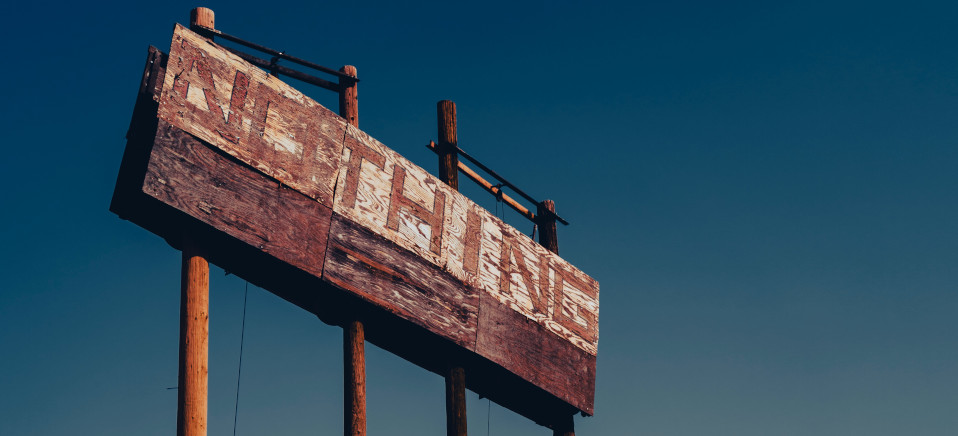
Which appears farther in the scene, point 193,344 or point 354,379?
point 354,379

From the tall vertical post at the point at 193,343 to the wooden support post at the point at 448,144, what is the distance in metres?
3.28

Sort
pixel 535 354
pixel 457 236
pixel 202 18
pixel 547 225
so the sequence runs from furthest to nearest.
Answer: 1. pixel 547 225
2. pixel 535 354
3. pixel 457 236
4. pixel 202 18

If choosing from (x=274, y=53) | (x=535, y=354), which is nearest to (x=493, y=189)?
(x=535, y=354)

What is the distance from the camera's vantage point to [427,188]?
10172mm

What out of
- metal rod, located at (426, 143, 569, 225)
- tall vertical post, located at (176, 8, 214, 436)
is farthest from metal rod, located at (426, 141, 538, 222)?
tall vertical post, located at (176, 8, 214, 436)

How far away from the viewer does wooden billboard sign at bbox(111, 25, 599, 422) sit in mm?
8055

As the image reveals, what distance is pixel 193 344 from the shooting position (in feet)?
25.2

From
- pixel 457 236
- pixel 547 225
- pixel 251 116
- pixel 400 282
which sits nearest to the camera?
pixel 251 116

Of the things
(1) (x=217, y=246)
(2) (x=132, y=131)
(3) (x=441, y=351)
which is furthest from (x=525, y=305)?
(2) (x=132, y=131)

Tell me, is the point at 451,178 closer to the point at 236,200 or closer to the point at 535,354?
the point at 535,354

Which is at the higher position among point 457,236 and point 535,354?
point 457,236

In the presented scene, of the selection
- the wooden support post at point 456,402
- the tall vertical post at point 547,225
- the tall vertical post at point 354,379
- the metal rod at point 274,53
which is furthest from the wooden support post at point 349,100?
the tall vertical post at point 547,225

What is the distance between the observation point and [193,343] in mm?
7691

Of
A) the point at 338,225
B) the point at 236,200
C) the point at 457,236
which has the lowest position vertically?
the point at 236,200
